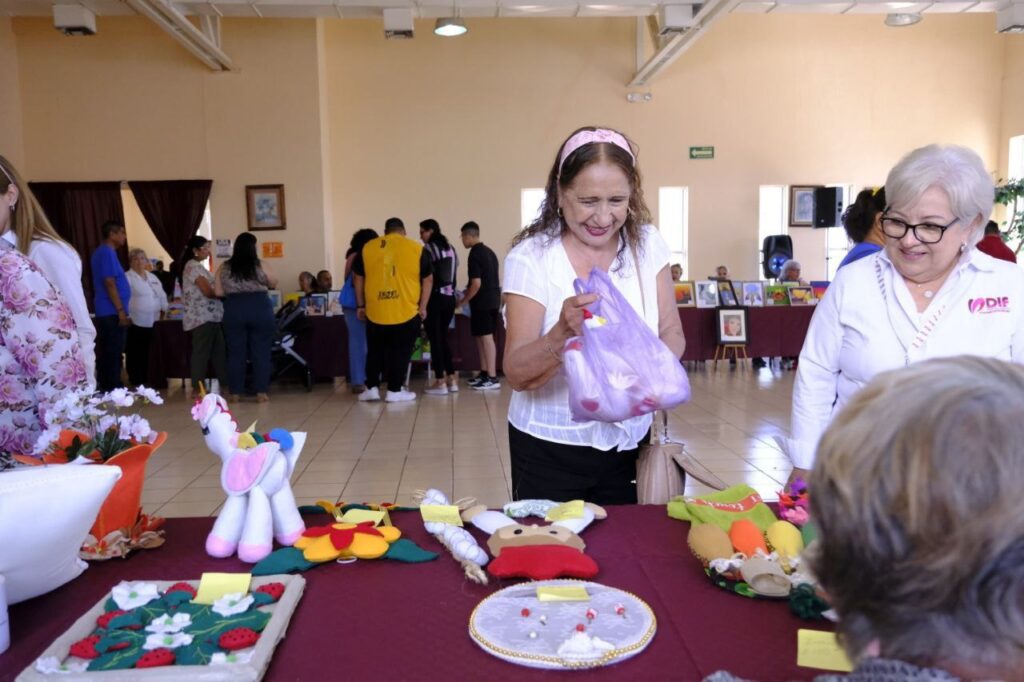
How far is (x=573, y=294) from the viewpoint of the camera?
1.85 m

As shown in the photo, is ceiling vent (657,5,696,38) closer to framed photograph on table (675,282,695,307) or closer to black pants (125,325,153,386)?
framed photograph on table (675,282,695,307)

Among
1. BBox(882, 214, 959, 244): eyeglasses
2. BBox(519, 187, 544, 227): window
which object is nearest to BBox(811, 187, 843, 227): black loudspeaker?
BBox(519, 187, 544, 227): window

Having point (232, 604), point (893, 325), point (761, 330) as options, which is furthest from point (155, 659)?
point (761, 330)

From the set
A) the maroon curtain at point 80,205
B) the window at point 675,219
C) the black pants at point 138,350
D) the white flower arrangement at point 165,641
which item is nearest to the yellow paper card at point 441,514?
the white flower arrangement at point 165,641

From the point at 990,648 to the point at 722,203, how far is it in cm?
1186

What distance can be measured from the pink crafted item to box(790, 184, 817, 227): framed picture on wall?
438 inches

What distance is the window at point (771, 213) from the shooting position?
474 inches

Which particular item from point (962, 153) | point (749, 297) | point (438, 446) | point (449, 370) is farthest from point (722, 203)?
point (962, 153)

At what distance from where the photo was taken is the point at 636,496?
1.90m

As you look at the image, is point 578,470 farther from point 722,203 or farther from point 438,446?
point 722,203

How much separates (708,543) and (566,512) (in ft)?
0.99

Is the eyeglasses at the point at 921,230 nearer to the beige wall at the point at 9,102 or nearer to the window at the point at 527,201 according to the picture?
the window at the point at 527,201

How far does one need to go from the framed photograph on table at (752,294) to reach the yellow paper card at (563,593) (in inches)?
328

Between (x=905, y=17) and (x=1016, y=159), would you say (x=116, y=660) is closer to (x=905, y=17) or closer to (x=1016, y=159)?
(x=905, y=17)
